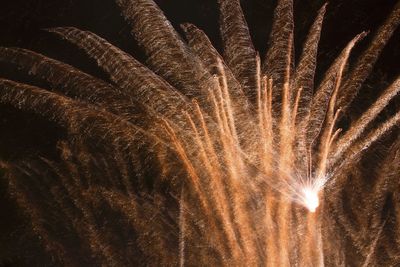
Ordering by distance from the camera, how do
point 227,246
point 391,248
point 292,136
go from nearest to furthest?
point 292,136
point 227,246
point 391,248

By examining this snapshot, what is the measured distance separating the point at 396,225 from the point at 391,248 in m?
Result: 0.44

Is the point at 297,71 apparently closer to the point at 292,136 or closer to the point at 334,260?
the point at 292,136

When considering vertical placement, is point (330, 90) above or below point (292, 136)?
above

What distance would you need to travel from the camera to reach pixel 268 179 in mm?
9617

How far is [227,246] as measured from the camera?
10.3m

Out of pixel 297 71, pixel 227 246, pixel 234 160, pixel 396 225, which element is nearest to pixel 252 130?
pixel 234 160

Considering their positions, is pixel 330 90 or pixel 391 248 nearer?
pixel 330 90

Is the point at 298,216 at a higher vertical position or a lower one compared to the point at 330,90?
lower

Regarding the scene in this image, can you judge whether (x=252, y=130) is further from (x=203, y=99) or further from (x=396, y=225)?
(x=396, y=225)

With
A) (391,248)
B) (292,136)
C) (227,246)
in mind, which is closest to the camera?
(292,136)

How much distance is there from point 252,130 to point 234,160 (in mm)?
523

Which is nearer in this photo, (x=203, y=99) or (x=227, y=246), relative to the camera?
(x=203, y=99)

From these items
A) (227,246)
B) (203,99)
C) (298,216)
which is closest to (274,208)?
(298,216)

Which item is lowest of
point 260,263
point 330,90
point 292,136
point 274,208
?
point 260,263
